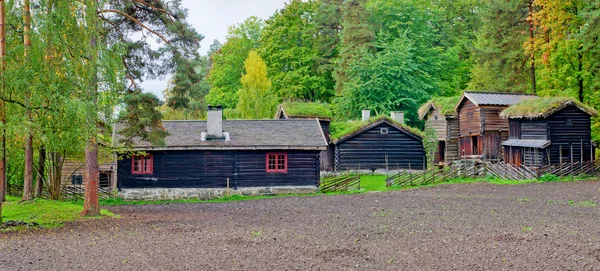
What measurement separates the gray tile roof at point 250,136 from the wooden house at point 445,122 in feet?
47.8

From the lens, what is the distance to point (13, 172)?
35.2m

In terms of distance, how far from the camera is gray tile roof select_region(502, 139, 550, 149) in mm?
33562

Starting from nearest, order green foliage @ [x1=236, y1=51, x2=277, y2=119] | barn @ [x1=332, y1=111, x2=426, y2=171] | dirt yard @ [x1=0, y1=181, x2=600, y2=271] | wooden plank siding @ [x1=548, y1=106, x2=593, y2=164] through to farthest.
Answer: dirt yard @ [x1=0, y1=181, x2=600, y2=271]
wooden plank siding @ [x1=548, y1=106, x2=593, y2=164]
barn @ [x1=332, y1=111, x2=426, y2=171]
green foliage @ [x1=236, y1=51, x2=277, y2=119]

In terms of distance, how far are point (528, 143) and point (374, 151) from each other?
12167 millimetres

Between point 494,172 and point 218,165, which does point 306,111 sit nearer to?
point 218,165

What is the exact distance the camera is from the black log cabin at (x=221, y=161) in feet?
102

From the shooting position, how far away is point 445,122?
47.1 metres

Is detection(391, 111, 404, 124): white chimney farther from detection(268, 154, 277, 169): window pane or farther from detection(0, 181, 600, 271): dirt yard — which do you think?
detection(0, 181, 600, 271): dirt yard

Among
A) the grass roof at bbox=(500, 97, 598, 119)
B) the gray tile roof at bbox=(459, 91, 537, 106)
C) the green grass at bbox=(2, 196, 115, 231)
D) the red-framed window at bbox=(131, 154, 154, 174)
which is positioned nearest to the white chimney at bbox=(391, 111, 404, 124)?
the gray tile roof at bbox=(459, 91, 537, 106)

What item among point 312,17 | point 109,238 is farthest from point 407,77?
point 109,238

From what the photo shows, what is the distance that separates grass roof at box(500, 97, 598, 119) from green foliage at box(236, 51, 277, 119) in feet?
80.3

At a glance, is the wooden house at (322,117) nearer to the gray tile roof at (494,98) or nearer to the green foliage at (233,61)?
the gray tile roof at (494,98)

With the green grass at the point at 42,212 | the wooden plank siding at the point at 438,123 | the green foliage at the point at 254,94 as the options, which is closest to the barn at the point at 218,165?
the green grass at the point at 42,212

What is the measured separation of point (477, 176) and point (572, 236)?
2206 centimetres
